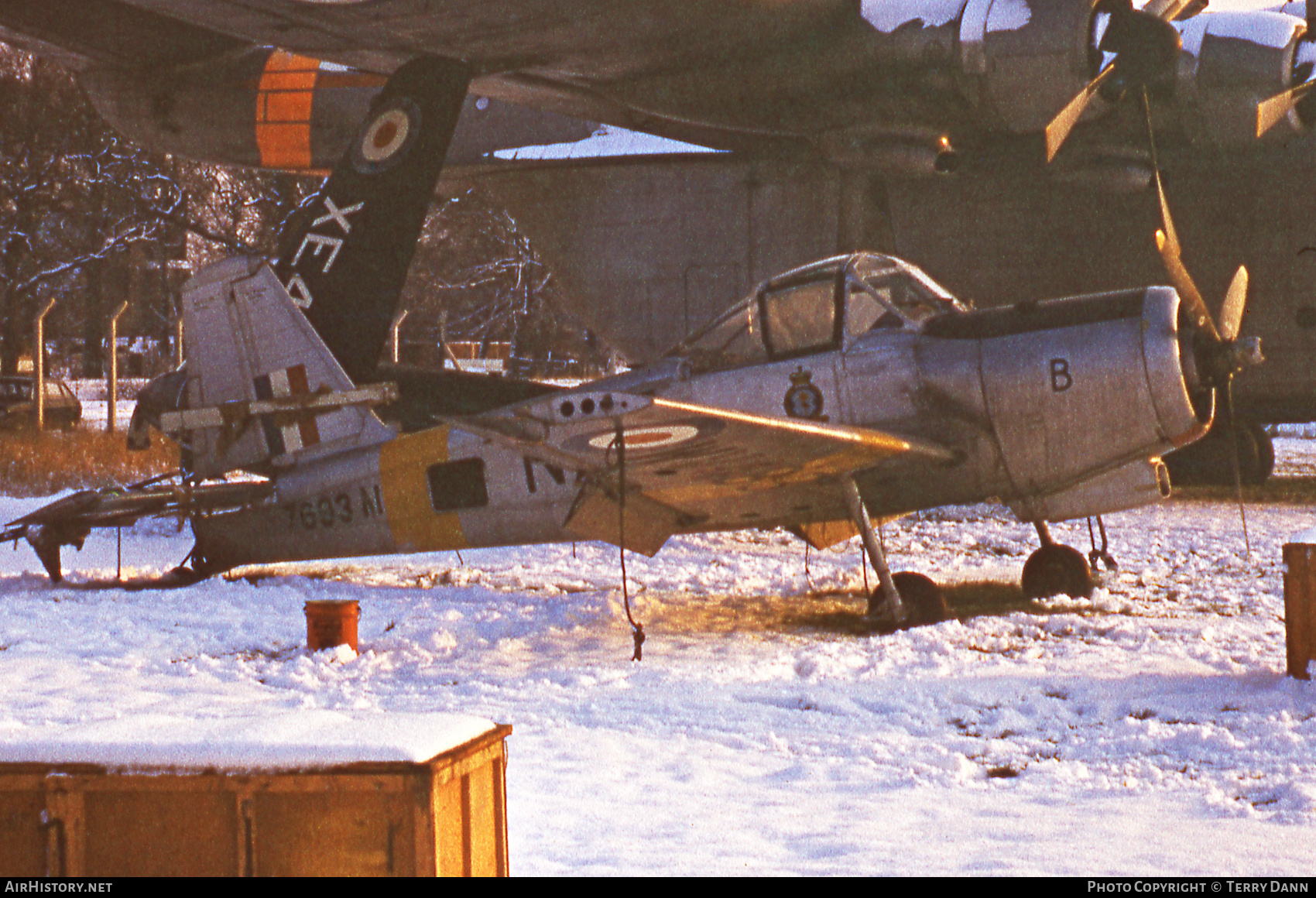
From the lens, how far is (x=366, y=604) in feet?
28.7

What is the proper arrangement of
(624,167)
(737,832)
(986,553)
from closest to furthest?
(737,832), (986,553), (624,167)

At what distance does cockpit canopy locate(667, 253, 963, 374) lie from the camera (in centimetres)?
791

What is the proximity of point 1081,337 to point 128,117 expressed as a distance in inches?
536

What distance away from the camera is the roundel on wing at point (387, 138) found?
10.2 m

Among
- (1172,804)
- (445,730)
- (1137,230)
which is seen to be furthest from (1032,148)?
(445,730)

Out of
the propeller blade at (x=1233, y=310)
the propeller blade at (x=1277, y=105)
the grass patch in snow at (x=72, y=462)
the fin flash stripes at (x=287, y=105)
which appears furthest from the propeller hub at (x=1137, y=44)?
the grass patch in snow at (x=72, y=462)

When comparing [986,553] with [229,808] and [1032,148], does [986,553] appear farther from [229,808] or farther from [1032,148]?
[229,808]

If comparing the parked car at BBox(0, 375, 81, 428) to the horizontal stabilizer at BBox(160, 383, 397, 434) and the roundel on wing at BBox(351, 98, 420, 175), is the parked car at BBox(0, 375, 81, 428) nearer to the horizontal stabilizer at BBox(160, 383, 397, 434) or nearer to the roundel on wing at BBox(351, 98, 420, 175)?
the roundel on wing at BBox(351, 98, 420, 175)

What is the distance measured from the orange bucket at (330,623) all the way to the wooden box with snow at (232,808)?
4237mm

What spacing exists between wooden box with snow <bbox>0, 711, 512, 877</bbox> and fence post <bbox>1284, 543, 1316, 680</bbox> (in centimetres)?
430

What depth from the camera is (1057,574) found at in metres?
8.43

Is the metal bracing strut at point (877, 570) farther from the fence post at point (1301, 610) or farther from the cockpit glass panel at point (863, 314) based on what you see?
the fence post at point (1301, 610)

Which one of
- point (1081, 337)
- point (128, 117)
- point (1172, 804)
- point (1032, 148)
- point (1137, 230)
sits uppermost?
point (128, 117)

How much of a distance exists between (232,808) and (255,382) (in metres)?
7.13
